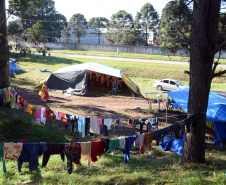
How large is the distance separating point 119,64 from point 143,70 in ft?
13.7

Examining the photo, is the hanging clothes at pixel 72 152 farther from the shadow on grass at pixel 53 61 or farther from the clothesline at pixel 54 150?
the shadow on grass at pixel 53 61

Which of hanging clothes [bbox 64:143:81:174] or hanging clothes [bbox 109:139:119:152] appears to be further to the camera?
hanging clothes [bbox 109:139:119:152]

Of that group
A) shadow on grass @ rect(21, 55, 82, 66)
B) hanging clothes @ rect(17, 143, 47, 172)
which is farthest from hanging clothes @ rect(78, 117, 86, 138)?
shadow on grass @ rect(21, 55, 82, 66)

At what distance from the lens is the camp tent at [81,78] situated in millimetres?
21578

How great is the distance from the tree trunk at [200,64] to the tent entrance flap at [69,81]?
1410 cm

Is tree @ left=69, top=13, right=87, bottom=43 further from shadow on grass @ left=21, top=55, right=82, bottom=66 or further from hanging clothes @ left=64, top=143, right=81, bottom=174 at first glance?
hanging clothes @ left=64, top=143, right=81, bottom=174

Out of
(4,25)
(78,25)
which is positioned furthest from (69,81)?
(78,25)

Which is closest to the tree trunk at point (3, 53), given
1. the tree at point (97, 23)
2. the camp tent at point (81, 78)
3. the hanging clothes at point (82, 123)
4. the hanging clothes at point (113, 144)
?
the hanging clothes at point (82, 123)

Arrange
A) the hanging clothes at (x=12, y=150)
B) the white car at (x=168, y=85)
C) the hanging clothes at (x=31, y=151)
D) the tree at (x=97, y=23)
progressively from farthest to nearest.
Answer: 1. the tree at (x=97, y=23)
2. the white car at (x=168, y=85)
3. the hanging clothes at (x=31, y=151)
4. the hanging clothes at (x=12, y=150)

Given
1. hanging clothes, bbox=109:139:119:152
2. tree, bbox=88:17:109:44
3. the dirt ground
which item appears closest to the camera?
hanging clothes, bbox=109:139:119:152

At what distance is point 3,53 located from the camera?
1280cm

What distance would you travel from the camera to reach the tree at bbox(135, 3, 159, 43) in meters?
54.6

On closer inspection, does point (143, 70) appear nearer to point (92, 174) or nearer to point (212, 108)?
point (212, 108)

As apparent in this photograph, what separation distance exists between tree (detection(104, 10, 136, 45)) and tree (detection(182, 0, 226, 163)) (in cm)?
4684
